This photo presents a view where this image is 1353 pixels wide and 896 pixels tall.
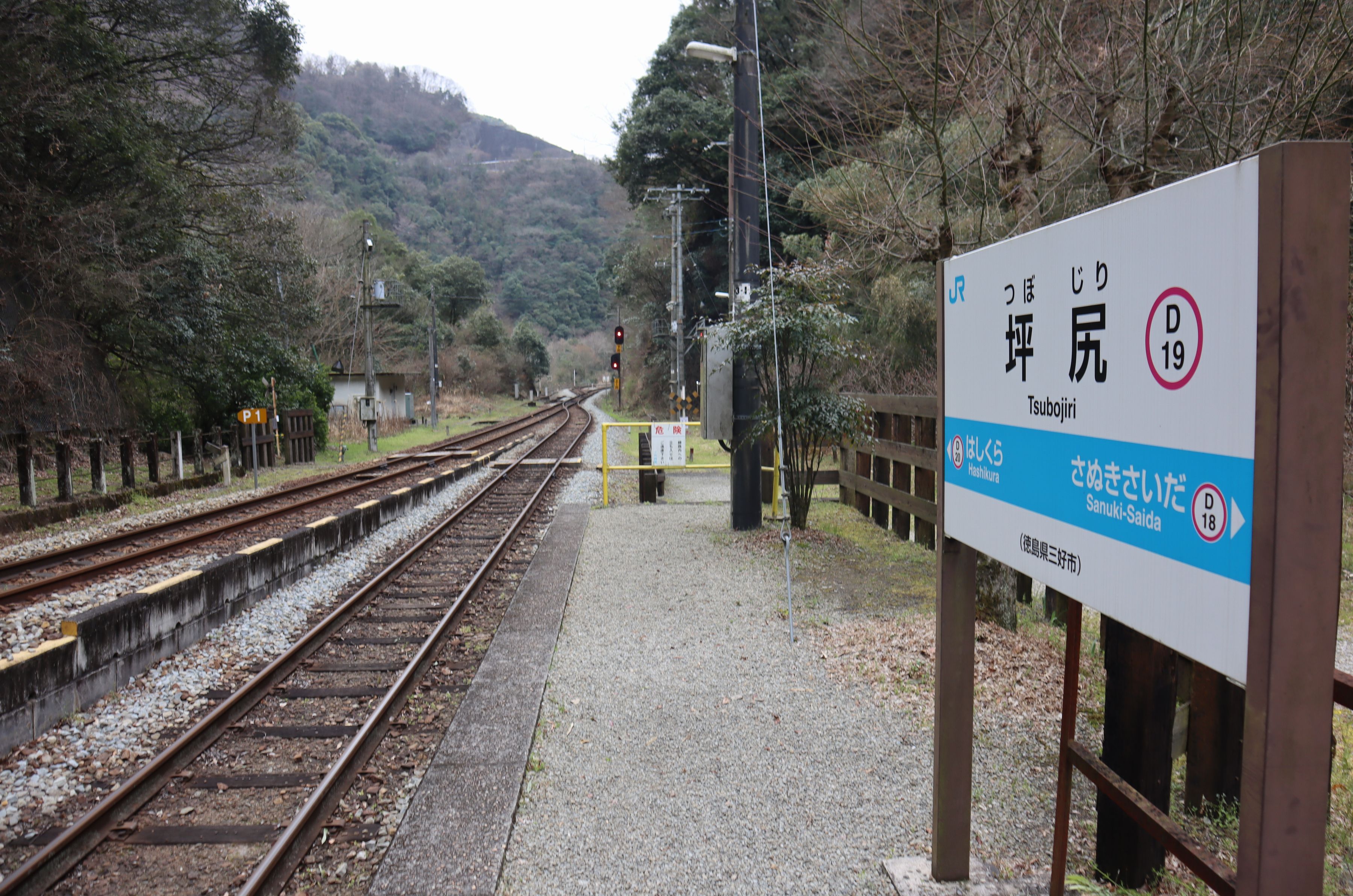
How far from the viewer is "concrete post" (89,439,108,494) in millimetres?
13805

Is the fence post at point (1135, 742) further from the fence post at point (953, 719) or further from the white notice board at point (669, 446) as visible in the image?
the white notice board at point (669, 446)

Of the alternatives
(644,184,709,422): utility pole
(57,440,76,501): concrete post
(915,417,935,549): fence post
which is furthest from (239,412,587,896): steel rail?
(644,184,709,422): utility pole

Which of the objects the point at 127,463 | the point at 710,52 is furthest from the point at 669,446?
the point at 127,463

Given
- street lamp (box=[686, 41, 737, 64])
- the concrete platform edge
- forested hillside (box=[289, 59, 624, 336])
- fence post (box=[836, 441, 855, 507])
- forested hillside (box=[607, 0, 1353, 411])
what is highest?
forested hillside (box=[289, 59, 624, 336])

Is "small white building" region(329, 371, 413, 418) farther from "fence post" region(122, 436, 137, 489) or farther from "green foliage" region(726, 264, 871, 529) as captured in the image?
"green foliage" region(726, 264, 871, 529)

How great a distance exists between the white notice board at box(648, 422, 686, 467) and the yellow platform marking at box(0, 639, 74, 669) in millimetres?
7782

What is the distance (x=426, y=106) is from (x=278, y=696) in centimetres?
17132

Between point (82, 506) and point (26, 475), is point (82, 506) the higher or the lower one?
the lower one

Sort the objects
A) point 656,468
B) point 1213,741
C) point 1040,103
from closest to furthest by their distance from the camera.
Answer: point 1213,741 → point 1040,103 → point 656,468

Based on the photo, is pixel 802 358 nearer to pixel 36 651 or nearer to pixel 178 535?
pixel 36 651

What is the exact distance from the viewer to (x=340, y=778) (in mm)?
4273

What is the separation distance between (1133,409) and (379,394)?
40.9 m

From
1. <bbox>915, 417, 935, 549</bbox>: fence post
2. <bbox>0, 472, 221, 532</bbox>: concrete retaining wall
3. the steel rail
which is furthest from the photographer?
<bbox>0, 472, 221, 532</bbox>: concrete retaining wall

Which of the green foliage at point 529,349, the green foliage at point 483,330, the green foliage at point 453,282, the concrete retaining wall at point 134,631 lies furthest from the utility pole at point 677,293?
the green foliage at point 529,349
